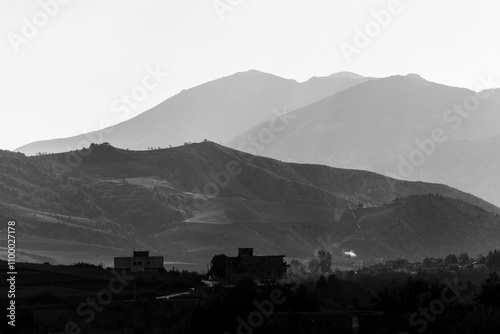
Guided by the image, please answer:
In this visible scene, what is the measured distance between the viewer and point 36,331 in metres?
63.2

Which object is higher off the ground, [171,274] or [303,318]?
[171,274]

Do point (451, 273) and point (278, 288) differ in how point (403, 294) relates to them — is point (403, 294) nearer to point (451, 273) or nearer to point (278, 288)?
point (278, 288)

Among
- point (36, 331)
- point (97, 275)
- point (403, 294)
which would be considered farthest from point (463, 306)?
point (97, 275)

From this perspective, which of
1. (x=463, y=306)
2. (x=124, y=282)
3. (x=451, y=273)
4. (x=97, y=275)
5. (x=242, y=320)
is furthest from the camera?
(x=451, y=273)

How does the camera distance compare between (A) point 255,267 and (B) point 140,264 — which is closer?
(A) point 255,267

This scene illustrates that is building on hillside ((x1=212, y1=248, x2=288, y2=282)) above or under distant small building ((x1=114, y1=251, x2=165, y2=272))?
under

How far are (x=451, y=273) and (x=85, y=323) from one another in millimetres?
90944

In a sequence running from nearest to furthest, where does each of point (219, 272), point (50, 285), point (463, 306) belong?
point (463, 306) < point (50, 285) < point (219, 272)

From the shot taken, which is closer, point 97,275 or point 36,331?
point 36,331

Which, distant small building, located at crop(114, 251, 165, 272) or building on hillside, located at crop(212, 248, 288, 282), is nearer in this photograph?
building on hillside, located at crop(212, 248, 288, 282)

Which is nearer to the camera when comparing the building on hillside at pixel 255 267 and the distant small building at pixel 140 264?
the building on hillside at pixel 255 267

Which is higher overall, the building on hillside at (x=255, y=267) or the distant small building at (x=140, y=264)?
the distant small building at (x=140, y=264)

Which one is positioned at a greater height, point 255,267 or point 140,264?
point 140,264

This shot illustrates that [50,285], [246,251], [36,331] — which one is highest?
[246,251]
